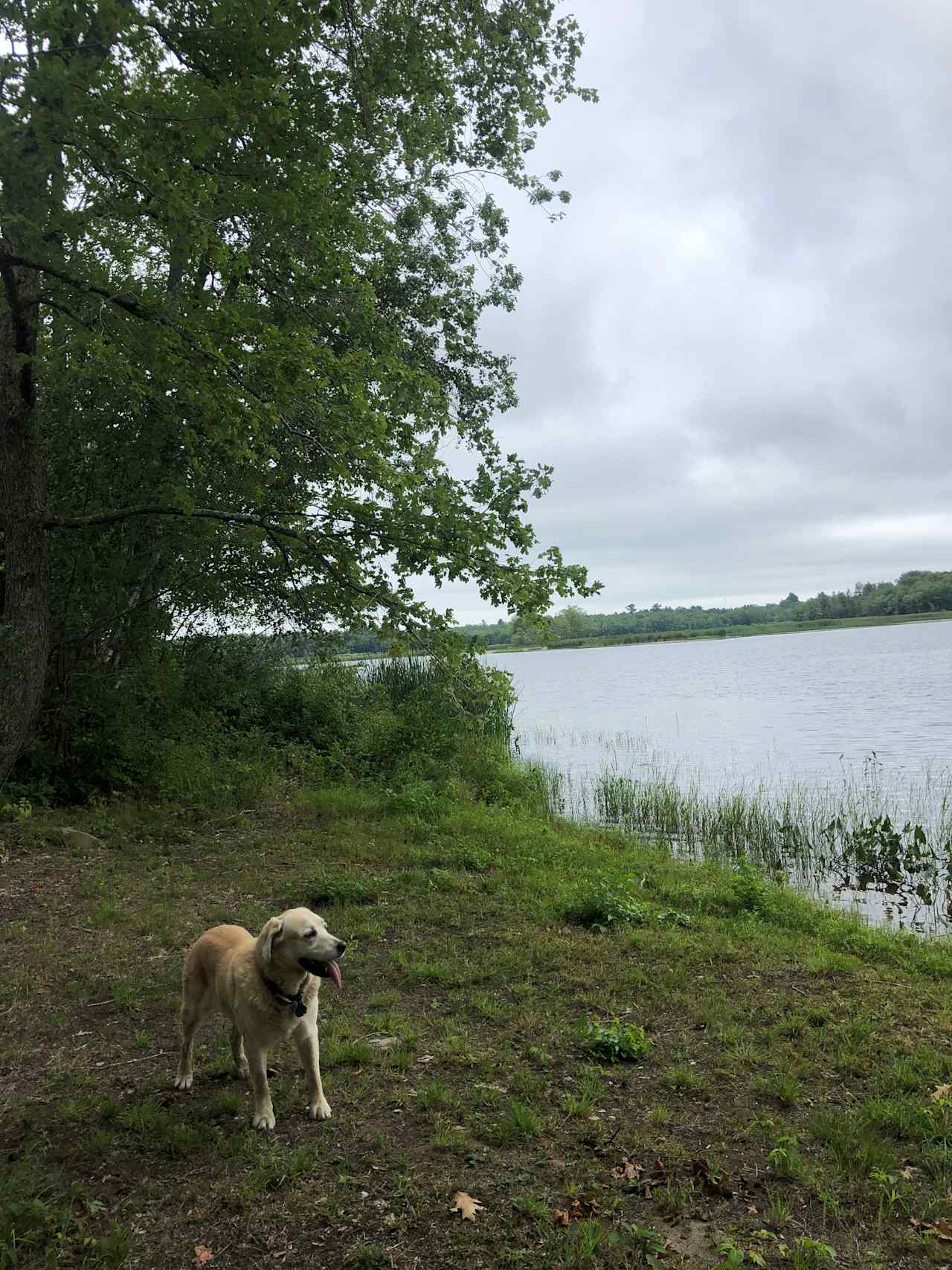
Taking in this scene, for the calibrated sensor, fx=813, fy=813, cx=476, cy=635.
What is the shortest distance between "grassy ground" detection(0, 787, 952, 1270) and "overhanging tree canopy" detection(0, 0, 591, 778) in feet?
8.31

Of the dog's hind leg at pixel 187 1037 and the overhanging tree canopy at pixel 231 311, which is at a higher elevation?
the overhanging tree canopy at pixel 231 311

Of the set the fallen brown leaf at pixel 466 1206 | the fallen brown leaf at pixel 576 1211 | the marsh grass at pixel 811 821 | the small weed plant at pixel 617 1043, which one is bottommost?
the marsh grass at pixel 811 821

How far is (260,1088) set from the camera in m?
3.89

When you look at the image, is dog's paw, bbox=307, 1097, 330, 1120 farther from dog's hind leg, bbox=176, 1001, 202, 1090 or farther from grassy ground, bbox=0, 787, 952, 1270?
dog's hind leg, bbox=176, 1001, 202, 1090

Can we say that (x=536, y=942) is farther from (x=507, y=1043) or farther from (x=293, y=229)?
(x=293, y=229)

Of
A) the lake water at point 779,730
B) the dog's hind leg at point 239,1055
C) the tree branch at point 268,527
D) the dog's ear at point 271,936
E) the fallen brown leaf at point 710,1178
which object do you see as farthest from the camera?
the lake water at point 779,730

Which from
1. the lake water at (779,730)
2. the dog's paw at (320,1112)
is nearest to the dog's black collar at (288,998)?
the dog's paw at (320,1112)

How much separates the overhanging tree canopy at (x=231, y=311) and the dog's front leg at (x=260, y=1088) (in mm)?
3377

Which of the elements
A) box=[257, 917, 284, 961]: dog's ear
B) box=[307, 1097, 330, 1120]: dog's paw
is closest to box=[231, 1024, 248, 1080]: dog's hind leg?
box=[307, 1097, 330, 1120]: dog's paw

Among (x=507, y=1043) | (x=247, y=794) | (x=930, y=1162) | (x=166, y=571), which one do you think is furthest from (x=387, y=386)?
(x=930, y=1162)

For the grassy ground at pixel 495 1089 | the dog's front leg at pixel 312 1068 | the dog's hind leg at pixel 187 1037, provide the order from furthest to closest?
1. the dog's hind leg at pixel 187 1037
2. the dog's front leg at pixel 312 1068
3. the grassy ground at pixel 495 1089

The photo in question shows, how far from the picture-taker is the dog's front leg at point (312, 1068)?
3.88 m

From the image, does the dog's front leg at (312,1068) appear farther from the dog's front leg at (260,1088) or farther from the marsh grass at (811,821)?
the marsh grass at (811,821)

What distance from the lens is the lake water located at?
14023 mm
